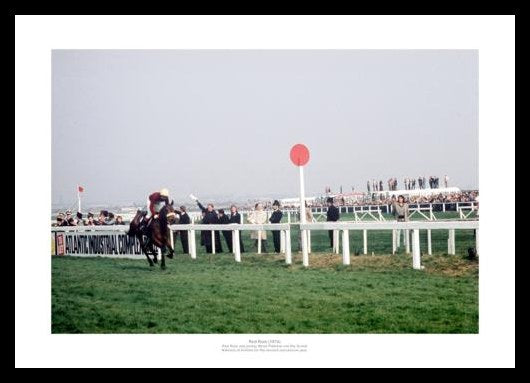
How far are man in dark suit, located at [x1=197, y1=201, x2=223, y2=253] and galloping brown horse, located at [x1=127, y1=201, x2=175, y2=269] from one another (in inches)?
17.7

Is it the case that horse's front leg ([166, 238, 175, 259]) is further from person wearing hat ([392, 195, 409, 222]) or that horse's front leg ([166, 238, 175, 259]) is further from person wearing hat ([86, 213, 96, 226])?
person wearing hat ([392, 195, 409, 222])

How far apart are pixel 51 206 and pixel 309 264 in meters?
3.59

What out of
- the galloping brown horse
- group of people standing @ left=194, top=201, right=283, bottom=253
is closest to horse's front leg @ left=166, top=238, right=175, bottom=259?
the galloping brown horse

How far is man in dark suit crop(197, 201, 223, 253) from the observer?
12464 millimetres

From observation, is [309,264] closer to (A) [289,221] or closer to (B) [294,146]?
(A) [289,221]

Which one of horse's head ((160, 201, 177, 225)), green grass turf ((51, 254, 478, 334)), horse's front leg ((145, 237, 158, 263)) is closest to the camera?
green grass turf ((51, 254, 478, 334))

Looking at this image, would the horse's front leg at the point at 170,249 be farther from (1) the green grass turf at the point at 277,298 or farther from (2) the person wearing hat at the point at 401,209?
(2) the person wearing hat at the point at 401,209

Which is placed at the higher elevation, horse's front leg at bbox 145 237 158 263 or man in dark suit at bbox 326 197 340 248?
man in dark suit at bbox 326 197 340 248

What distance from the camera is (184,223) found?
1272cm

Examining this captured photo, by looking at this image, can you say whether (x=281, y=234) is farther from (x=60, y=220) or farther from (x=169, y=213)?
(x=60, y=220)

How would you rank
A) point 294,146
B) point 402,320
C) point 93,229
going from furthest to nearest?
point 93,229
point 294,146
point 402,320

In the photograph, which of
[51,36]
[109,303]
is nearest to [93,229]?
[109,303]

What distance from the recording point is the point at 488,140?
38.3ft

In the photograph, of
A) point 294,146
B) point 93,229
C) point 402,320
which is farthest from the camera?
point 93,229
